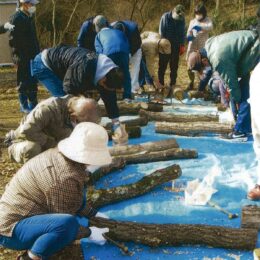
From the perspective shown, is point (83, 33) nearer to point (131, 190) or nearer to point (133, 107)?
point (133, 107)

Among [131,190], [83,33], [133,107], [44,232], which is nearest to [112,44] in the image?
[133,107]

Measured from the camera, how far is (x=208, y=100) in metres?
7.70

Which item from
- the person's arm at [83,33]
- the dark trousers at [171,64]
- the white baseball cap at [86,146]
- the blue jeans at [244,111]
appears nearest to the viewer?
the white baseball cap at [86,146]

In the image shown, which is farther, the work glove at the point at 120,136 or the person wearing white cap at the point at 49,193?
the work glove at the point at 120,136

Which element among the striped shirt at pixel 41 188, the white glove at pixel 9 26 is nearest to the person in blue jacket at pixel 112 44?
the white glove at pixel 9 26

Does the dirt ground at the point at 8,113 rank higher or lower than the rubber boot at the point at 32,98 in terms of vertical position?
lower

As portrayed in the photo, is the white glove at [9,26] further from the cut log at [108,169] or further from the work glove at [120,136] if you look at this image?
the cut log at [108,169]

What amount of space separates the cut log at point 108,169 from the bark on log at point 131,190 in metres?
0.39

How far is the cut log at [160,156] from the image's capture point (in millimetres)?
4887

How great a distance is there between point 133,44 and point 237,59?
96.4 inches

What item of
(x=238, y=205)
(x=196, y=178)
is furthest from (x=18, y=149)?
(x=238, y=205)

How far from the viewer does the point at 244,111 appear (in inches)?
215

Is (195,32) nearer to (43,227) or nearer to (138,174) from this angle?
(138,174)

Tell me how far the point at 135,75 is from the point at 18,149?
140 inches
